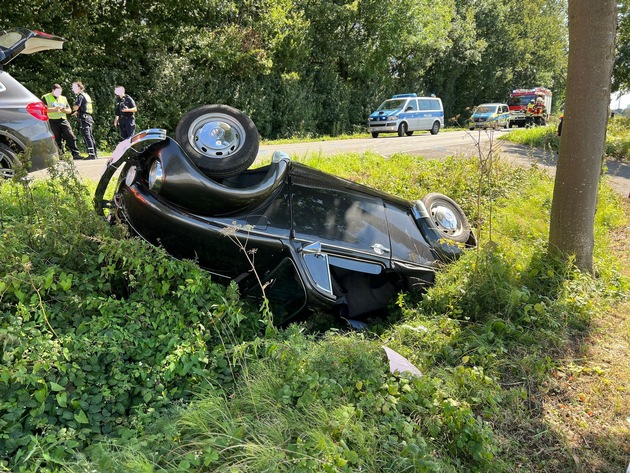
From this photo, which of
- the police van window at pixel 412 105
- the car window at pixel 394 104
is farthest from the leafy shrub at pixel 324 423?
the police van window at pixel 412 105

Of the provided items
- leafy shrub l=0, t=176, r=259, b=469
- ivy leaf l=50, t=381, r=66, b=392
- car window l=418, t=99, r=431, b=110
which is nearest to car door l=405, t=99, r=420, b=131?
car window l=418, t=99, r=431, b=110

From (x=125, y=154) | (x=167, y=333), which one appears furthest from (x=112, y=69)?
(x=167, y=333)

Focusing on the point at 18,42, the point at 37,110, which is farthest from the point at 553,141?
the point at 18,42

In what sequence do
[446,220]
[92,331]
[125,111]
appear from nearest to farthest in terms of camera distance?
Answer: 1. [92,331]
2. [446,220]
3. [125,111]

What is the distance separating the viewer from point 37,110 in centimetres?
625

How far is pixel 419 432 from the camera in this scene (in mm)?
2410

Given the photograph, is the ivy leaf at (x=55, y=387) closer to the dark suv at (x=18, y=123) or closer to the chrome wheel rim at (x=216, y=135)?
the chrome wheel rim at (x=216, y=135)

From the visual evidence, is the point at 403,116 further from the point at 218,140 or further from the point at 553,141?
the point at 218,140

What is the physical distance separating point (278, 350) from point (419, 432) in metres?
0.92

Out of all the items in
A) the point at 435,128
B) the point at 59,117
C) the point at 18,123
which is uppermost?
the point at 59,117

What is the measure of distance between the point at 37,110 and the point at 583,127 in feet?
22.3

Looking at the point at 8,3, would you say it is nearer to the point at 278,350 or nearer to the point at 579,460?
the point at 278,350

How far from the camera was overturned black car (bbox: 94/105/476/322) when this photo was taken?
3113mm

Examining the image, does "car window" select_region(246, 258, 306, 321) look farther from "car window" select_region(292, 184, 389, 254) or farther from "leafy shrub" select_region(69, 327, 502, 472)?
"leafy shrub" select_region(69, 327, 502, 472)
